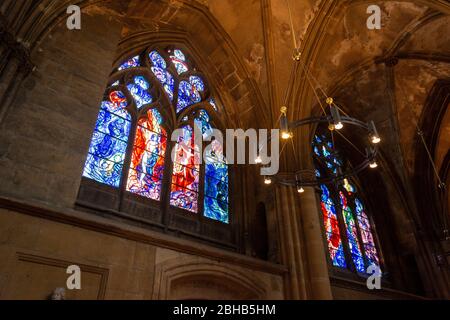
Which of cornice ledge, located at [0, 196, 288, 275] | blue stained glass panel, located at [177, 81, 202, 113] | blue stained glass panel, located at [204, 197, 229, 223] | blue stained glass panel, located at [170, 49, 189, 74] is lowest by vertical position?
cornice ledge, located at [0, 196, 288, 275]

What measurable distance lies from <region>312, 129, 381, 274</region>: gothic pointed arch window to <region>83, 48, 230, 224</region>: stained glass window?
10.6 feet

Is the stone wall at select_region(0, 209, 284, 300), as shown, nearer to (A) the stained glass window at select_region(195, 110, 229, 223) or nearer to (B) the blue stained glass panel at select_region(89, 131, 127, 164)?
(A) the stained glass window at select_region(195, 110, 229, 223)

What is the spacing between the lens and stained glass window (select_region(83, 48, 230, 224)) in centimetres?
702

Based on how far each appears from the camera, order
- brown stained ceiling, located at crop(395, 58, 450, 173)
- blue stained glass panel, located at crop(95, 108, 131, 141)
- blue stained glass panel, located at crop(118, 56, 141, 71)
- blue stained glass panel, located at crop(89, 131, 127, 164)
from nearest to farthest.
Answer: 1. blue stained glass panel, located at crop(89, 131, 127, 164)
2. blue stained glass panel, located at crop(95, 108, 131, 141)
3. blue stained glass panel, located at crop(118, 56, 141, 71)
4. brown stained ceiling, located at crop(395, 58, 450, 173)

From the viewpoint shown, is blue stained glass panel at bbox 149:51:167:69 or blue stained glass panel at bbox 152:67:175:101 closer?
blue stained glass panel at bbox 152:67:175:101

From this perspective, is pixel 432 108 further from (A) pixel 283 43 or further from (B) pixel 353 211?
(A) pixel 283 43

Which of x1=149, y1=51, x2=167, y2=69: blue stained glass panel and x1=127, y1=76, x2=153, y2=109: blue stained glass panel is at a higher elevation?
x1=149, y1=51, x2=167, y2=69: blue stained glass panel

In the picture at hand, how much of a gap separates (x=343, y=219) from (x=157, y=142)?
5.69 metres

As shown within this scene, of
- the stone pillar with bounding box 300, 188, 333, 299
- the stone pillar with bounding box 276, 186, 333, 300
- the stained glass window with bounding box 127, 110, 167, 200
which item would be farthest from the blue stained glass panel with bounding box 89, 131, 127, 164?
the stone pillar with bounding box 300, 188, 333, 299

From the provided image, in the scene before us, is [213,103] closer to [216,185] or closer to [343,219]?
[216,185]

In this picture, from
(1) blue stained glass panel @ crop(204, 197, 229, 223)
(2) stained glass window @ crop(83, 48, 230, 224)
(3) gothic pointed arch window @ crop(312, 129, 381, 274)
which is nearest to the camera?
(2) stained glass window @ crop(83, 48, 230, 224)

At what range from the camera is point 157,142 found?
7891 mm

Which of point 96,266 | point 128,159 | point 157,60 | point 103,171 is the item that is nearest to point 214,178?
point 128,159

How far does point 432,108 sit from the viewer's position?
37.0ft
